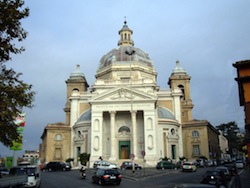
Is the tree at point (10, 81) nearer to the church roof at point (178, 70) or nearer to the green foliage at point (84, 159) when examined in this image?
the green foliage at point (84, 159)

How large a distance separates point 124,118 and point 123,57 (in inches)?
653

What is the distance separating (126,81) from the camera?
58.7 metres

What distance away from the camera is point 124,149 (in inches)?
2031

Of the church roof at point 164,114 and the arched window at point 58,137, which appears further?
the arched window at point 58,137

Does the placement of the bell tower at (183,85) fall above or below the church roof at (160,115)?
above

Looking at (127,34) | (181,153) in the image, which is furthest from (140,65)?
(181,153)

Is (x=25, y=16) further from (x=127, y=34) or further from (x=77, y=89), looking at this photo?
(x=127, y=34)

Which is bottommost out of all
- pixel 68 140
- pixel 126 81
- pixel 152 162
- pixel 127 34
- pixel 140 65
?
pixel 152 162

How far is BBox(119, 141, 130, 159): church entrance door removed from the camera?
51.3m

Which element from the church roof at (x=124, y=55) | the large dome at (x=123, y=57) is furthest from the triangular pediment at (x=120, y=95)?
the large dome at (x=123, y=57)

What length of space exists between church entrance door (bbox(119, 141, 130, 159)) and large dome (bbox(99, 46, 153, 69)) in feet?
62.7

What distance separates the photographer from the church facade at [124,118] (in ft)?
163

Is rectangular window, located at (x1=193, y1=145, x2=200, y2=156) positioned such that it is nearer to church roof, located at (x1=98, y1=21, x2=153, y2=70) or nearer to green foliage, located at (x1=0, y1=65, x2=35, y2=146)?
church roof, located at (x1=98, y1=21, x2=153, y2=70)

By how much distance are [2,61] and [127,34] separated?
203 ft
